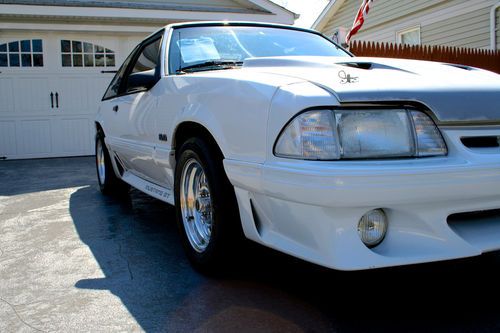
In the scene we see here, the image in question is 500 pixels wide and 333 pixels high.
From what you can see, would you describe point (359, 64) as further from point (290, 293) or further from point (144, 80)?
point (144, 80)

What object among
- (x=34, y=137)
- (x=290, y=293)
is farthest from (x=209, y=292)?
(x=34, y=137)

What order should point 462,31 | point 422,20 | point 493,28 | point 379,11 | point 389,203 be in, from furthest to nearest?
point 379,11, point 422,20, point 462,31, point 493,28, point 389,203

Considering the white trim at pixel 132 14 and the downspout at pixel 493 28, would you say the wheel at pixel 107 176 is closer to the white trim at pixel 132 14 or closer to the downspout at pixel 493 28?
the white trim at pixel 132 14

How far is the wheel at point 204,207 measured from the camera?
266cm

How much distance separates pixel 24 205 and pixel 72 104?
5618 mm

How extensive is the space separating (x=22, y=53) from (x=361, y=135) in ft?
31.7

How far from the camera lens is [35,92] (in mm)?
10250

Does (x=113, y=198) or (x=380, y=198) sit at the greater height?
(x=380, y=198)

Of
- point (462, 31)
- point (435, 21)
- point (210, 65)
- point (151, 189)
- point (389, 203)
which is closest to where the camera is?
point (389, 203)

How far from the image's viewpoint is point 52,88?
10367 millimetres

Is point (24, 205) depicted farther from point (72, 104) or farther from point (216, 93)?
point (72, 104)

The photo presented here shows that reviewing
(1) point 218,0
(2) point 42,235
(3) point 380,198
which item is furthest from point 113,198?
(1) point 218,0

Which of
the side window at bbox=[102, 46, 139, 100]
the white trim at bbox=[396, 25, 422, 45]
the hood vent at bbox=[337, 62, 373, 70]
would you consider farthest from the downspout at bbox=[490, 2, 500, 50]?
the hood vent at bbox=[337, 62, 373, 70]

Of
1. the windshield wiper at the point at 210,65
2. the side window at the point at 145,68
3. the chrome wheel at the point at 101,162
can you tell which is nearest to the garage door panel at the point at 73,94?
the chrome wheel at the point at 101,162
